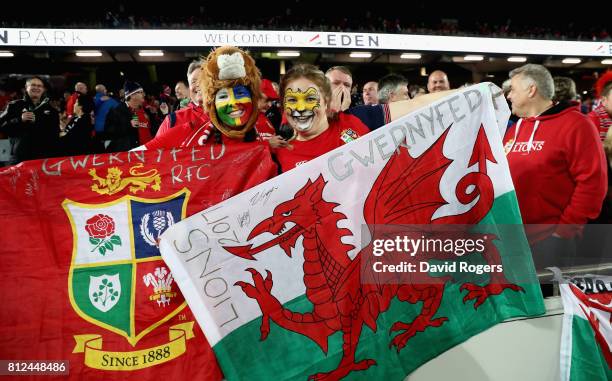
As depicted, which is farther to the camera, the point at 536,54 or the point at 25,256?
the point at 536,54

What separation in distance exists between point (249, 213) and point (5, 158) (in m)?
5.68

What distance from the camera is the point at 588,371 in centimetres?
190

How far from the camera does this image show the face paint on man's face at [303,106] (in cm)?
223

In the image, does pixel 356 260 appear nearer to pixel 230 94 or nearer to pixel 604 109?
pixel 230 94

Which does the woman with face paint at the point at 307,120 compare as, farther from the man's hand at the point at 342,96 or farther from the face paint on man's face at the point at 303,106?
the man's hand at the point at 342,96

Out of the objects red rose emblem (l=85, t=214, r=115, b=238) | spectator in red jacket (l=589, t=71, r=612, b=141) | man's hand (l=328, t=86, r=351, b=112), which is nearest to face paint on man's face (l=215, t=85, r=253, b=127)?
red rose emblem (l=85, t=214, r=115, b=238)

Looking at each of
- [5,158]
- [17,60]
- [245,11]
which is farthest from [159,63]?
[5,158]

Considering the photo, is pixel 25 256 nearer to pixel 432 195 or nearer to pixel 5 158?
pixel 432 195

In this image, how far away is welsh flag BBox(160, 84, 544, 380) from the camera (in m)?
1.72

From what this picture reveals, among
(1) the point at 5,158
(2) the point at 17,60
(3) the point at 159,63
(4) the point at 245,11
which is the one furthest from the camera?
(4) the point at 245,11

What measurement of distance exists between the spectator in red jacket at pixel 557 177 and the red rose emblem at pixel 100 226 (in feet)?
6.86

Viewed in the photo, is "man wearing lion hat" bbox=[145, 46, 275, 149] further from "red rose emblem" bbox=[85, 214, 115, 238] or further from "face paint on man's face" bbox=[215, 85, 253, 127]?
"red rose emblem" bbox=[85, 214, 115, 238]

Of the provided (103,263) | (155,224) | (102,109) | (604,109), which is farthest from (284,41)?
(103,263)

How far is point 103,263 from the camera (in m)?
1.81
